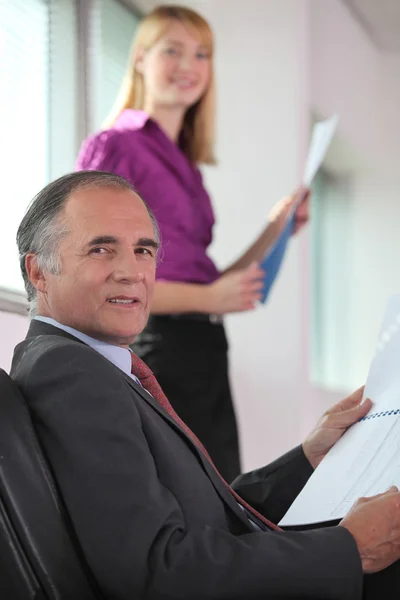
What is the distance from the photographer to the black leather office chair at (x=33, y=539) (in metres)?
1.15

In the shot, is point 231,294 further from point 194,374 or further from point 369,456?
point 369,456

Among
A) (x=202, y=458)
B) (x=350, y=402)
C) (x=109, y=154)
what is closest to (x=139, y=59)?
(x=109, y=154)

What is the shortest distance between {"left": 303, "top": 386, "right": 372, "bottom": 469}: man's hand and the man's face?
360 mm

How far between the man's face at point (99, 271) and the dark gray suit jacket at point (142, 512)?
0.14 m

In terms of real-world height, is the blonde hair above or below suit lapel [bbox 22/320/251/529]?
above

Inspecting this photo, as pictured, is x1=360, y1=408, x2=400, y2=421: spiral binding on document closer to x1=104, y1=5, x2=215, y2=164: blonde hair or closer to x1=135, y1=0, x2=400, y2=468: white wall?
x1=104, y1=5, x2=215, y2=164: blonde hair

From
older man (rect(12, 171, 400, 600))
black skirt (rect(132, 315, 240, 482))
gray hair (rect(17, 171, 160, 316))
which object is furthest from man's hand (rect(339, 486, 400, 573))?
black skirt (rect(132, 315, 240, 482))

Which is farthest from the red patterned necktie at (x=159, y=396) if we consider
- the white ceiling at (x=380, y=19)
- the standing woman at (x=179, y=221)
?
the white ceiling at (x=380, y=19)

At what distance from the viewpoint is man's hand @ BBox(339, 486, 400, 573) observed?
1.20m

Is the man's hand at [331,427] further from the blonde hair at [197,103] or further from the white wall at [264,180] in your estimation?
the white wall at [264,180]

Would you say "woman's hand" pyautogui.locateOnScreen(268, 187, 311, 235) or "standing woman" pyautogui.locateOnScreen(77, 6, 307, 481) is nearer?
"standing woman" pyautogui.locateOnScreen(77, 6, 307, 481)

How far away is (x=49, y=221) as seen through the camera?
145cm

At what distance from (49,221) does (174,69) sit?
1.36m

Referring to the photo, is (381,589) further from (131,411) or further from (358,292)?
(358,292)
